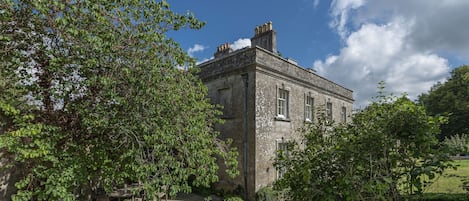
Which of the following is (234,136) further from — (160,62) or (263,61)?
(160,62)

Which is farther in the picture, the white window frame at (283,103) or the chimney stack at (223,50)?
the chimney stack at (223,50)

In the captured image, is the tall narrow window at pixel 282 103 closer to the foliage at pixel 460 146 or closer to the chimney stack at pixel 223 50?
the chimney stack at pixel 223 50

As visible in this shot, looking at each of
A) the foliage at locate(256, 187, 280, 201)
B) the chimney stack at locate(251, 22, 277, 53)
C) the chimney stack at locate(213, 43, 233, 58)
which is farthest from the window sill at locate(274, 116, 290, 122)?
the chimney stack at locate(213, 43, 233, 58)

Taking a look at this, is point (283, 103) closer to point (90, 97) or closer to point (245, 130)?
point (245, 130)

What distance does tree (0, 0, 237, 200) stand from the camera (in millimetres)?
5387

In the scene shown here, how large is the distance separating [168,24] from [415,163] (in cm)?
598

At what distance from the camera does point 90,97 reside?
5953 millimetres

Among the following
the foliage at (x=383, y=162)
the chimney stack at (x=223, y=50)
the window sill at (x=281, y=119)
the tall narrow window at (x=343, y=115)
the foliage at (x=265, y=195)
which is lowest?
the foliage at (x=265, y=195)

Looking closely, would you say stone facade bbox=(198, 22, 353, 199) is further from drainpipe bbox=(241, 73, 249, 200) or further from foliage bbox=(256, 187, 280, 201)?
foliage bbox=(256, 187, 280, 201)

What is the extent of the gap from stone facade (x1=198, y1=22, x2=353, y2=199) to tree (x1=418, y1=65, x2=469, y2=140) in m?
35.8

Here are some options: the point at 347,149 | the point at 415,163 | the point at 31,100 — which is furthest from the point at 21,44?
the point at 415,163

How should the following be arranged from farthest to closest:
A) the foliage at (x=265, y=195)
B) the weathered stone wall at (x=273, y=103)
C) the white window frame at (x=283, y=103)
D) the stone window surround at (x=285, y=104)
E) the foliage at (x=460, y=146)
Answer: the white window frame at (x=283, y=103) → the stone window surround at (x=285, y=104) → the weathered stone wall at (x=273, y=103) → the foliage at (x=265, y=195) → the foliage at (x=460, y=146)

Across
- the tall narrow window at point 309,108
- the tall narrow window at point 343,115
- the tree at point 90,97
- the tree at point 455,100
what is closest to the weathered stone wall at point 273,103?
the tall narrow window at point 309,108

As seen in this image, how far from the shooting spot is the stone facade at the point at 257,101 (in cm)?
1148
